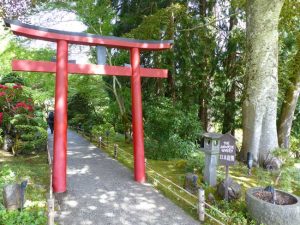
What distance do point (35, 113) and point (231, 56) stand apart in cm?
1046

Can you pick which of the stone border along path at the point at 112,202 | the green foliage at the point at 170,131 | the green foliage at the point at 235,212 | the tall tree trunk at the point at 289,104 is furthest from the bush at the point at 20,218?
the tall tree trunk at the point at 289,104

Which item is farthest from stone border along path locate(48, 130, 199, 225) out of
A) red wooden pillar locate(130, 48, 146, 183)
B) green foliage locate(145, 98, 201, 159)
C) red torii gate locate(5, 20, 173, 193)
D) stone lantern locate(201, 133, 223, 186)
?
green foliage locate(145, 98, 201, 159)

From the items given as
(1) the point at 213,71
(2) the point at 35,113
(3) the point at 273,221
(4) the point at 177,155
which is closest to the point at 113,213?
(3) the point at 273,221

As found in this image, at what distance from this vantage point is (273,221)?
5.36 metres

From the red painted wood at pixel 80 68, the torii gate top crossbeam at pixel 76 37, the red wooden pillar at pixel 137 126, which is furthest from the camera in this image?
the red wooden pillar at pixel 137 126

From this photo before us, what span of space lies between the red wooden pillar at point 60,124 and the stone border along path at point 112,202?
18.6 inches

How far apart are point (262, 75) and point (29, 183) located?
7911mm

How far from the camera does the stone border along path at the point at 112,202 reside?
6.14 metres

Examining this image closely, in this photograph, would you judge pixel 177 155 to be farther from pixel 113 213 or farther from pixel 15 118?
pixel 15 118

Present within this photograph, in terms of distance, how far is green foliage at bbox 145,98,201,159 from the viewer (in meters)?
11.8

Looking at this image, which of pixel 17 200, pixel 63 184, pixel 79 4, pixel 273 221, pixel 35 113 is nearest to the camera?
pixel 273 221

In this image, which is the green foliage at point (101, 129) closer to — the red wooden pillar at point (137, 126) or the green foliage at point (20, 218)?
the red wooden pillar at point (137, 126)

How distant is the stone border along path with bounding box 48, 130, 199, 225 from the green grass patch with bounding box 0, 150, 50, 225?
0.49 metres

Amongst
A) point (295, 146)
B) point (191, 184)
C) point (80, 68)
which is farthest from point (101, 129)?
point (191, 184)
